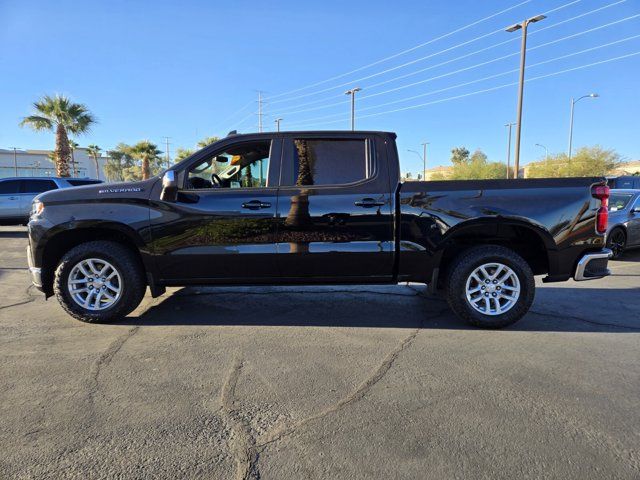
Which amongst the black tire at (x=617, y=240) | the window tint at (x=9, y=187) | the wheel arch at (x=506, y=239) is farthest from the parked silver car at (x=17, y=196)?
the black tire at (x=617, y=240)

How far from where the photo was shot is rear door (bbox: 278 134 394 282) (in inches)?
177

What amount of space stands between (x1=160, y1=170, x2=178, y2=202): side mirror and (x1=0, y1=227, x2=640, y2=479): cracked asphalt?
134 cm

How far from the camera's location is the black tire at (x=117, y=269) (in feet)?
14.9

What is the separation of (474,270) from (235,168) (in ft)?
9.13

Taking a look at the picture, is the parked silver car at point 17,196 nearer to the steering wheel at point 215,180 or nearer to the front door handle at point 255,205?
the steering wheel at point 215,180

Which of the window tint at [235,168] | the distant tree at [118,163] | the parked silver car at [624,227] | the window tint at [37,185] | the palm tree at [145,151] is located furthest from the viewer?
the distant tree at [118,163]

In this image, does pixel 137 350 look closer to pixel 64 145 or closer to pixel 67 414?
pixel 67 414

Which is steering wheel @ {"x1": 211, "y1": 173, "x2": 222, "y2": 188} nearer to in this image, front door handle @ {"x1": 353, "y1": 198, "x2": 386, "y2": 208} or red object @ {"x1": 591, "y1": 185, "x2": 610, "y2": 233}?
front door handle @ {"x1": 353, "y1": 198, "x2": 386, "y2": 208}

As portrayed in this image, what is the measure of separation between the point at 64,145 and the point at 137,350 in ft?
93.2

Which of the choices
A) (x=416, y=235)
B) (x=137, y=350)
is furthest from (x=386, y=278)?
(x=137, y=350)

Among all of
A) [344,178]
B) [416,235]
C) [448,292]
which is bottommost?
[448,292]

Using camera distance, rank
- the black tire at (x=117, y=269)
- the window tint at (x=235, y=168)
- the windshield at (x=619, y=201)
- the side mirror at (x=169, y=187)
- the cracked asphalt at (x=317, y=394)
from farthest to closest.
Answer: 1. the windshield at (x=619, y=201)
2. the window tint at (x=235, y=168)
3. the black tire at (x=117, y=269)
4. the side mirror at (x=169, y=187)
5. the cracked asphalt at (x=317, y=394)

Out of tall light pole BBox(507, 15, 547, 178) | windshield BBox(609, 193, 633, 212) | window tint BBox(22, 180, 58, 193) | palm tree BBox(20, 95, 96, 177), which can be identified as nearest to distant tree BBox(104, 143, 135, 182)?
palm tree BBox(20, 95, 96, 177)

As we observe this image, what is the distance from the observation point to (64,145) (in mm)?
27578
